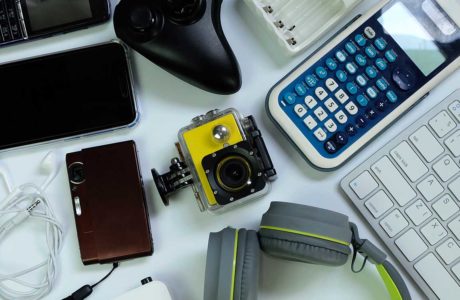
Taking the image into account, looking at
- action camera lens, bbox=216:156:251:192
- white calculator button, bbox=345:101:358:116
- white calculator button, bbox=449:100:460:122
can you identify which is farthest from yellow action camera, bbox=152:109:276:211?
white calculator button, bbox=449:100:460:122

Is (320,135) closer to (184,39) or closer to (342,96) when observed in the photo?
(342,96)

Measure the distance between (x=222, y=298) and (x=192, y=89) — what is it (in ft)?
0.82

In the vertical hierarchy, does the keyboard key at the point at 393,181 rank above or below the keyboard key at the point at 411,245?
above

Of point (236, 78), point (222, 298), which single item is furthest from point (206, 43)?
point (222, 298)

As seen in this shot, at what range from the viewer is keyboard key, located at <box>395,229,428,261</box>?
1.98 feet

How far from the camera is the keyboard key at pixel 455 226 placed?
23.5 inches

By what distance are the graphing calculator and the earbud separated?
26cm

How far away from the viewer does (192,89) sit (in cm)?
66

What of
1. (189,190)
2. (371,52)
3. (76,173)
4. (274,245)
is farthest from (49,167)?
(371,52)

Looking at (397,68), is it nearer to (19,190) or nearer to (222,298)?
(222,298)

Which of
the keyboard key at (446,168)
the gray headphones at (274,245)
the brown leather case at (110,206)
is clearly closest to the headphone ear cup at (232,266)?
the gray headphones at (274,245)

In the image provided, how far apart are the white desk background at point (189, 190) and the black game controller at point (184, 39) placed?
3cm

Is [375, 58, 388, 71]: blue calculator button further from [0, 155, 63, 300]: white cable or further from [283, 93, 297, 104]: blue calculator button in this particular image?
[0, 155, 63, 300]: white cable

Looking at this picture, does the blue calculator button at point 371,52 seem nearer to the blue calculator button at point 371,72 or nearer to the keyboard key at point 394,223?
the blue calculator button at point 371,72
